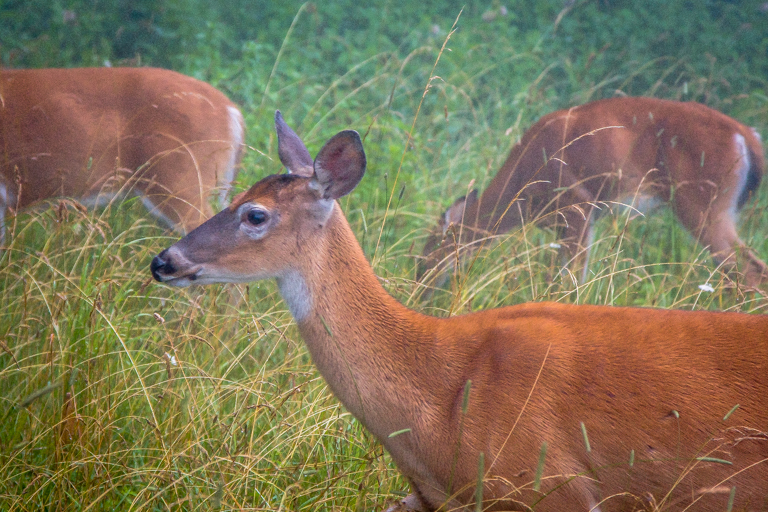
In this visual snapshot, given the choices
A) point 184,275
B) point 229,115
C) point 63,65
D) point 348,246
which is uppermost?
point 348,246

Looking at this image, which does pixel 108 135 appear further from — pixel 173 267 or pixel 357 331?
pixel 357 331

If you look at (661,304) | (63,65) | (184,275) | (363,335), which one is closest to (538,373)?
(363,335)

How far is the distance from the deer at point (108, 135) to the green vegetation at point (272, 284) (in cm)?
29

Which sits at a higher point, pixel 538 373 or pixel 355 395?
pixel 538 373

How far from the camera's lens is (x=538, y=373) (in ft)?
6.72

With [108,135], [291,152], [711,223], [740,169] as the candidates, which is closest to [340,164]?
[291,152]

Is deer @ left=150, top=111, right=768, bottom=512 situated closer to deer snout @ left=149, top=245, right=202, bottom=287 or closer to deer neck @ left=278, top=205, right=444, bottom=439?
deer neck @ left=278, top=205, right=444, bottom=439

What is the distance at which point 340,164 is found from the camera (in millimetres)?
2570

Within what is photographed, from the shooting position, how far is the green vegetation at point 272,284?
2562 mm

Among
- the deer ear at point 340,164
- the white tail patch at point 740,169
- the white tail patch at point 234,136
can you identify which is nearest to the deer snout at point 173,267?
the deer ear at point 340,164

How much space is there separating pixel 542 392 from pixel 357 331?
0.56 m

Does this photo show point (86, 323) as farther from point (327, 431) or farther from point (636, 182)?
point (636, 182)

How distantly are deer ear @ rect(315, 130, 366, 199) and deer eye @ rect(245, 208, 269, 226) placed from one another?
203 mm

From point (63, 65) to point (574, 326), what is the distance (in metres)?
5.99
